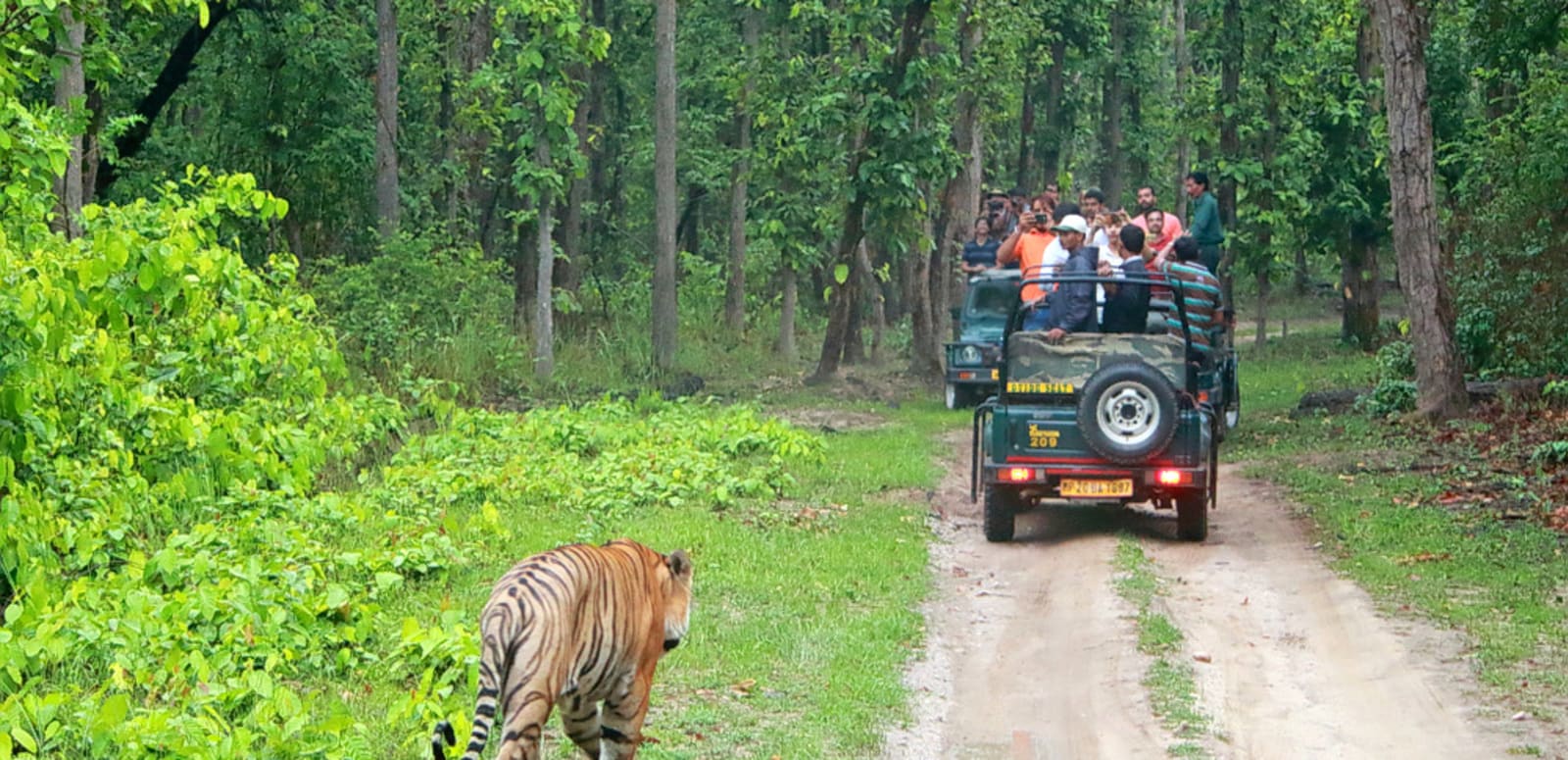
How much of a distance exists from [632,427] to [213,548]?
779 centimetres

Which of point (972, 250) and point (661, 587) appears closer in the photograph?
point (661, 587)

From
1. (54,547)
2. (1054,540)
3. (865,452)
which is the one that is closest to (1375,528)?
(1054,540)

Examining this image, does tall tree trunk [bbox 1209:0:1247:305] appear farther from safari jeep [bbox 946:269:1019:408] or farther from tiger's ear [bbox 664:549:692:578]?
tiger's ear [bbox 664:549:692:578]

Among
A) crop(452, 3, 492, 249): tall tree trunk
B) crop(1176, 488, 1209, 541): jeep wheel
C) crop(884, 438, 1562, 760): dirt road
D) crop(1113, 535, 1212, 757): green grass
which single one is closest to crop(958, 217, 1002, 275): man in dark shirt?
crop(452, 3, 492, 249): tall tree trunk

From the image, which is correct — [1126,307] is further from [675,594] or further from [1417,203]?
[675,594]

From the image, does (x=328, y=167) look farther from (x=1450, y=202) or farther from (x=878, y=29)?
(x=1450, y=202)

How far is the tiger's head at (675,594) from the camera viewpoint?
22.9ft

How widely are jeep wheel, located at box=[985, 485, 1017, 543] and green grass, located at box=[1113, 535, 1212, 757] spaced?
109 centimetres

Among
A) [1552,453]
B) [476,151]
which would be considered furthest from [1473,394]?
[476,151]

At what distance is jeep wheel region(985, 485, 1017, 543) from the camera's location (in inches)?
531

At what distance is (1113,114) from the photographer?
149ft

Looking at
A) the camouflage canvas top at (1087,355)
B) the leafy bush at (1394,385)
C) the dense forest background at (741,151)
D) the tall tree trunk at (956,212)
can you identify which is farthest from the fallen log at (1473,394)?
the camouflage canvas top at (1087,355)

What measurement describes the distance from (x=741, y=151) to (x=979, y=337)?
8498 mm

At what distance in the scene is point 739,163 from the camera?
3012 centimetres
